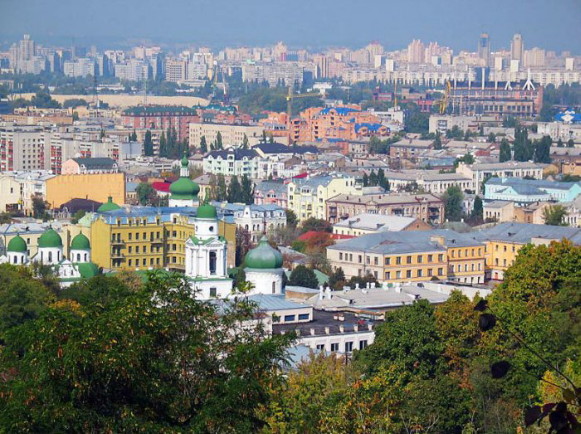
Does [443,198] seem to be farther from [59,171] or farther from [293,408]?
[293,408]

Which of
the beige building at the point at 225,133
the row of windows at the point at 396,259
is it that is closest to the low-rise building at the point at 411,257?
the row of windows at the point at 396,259

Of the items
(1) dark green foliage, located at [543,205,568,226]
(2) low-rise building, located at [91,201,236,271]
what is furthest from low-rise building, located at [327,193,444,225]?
(2) low-rise building, located at [91,201,236,271]

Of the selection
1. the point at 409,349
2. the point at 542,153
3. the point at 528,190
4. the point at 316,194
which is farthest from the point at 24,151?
the point at 409,349

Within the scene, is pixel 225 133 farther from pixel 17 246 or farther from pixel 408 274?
pixel 17 246

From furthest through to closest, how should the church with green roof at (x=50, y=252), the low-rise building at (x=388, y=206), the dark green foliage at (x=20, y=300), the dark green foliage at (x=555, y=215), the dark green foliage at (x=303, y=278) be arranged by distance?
the low-rise building at (x=388, y=206) → the dark green foliage at (x=555, y=215) → the dark green foliage at (x=303, y=278) → the church with green roof at (x=50, y=252) → the dark green foliage at (x=20, y=300)

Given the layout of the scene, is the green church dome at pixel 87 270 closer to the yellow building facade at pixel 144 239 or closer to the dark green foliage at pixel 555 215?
the yellow building facade at pixel 144 239

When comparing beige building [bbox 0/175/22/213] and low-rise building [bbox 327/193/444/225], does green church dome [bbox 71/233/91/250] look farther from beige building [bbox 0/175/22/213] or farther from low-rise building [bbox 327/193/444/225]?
beige building [bbox 0/175/22/213]
